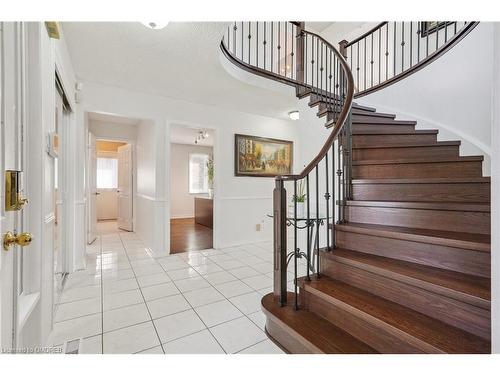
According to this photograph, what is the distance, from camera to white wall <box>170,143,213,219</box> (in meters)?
7.58

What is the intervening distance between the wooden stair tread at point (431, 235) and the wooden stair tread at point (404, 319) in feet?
1.37

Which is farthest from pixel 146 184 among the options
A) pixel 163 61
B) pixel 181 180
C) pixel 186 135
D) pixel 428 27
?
pixel 428 27

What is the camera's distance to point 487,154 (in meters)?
2.35

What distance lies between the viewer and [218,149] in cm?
410

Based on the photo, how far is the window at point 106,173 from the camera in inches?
272

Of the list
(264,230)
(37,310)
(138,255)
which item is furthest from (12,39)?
(264,230)

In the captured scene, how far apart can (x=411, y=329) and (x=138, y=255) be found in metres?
3.55

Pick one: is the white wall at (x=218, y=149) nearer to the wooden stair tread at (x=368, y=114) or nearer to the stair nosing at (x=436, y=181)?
the wooden stair tread at (x=368, y=114)

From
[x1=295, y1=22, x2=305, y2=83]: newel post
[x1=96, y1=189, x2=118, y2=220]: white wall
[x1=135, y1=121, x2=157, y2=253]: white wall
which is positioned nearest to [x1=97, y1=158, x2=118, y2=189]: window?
[x1=96, y1=189, x2=118, y2=220]: white wall

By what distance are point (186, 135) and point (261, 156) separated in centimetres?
271

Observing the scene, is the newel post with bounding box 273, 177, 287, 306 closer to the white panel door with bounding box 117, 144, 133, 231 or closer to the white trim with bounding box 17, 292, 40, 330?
the white trim with bounding box 17, 292, 40, 330

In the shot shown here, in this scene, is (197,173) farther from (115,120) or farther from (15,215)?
(15,215)
